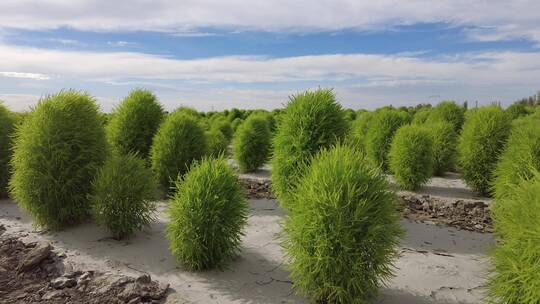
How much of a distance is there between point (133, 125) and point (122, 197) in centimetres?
354

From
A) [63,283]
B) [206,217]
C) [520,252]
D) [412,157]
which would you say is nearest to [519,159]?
[412,157]

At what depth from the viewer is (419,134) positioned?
1003 centimetres

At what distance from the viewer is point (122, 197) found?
240 inches

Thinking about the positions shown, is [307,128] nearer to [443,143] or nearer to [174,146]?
[174,146]

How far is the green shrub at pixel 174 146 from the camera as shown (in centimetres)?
847

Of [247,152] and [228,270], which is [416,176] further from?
[228,270]

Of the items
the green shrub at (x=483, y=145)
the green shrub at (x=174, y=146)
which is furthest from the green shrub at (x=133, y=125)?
the green shrub at (x=483, y=145)

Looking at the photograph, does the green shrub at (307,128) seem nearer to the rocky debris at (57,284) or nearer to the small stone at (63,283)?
the rocky debris at (57,284)

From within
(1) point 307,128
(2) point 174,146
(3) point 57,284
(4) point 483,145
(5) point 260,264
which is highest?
(1) point 307,128

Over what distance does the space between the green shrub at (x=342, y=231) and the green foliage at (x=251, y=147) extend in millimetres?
8969

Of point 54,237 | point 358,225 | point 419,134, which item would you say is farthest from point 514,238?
point 419,134

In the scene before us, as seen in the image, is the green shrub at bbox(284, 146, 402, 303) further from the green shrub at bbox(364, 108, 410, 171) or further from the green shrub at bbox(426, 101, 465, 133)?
the green shrub at bbox(426, 101, 465, 133)

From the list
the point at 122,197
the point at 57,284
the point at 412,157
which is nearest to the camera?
the point at 57,284

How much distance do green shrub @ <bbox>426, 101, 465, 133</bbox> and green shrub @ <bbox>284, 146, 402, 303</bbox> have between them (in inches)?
438
